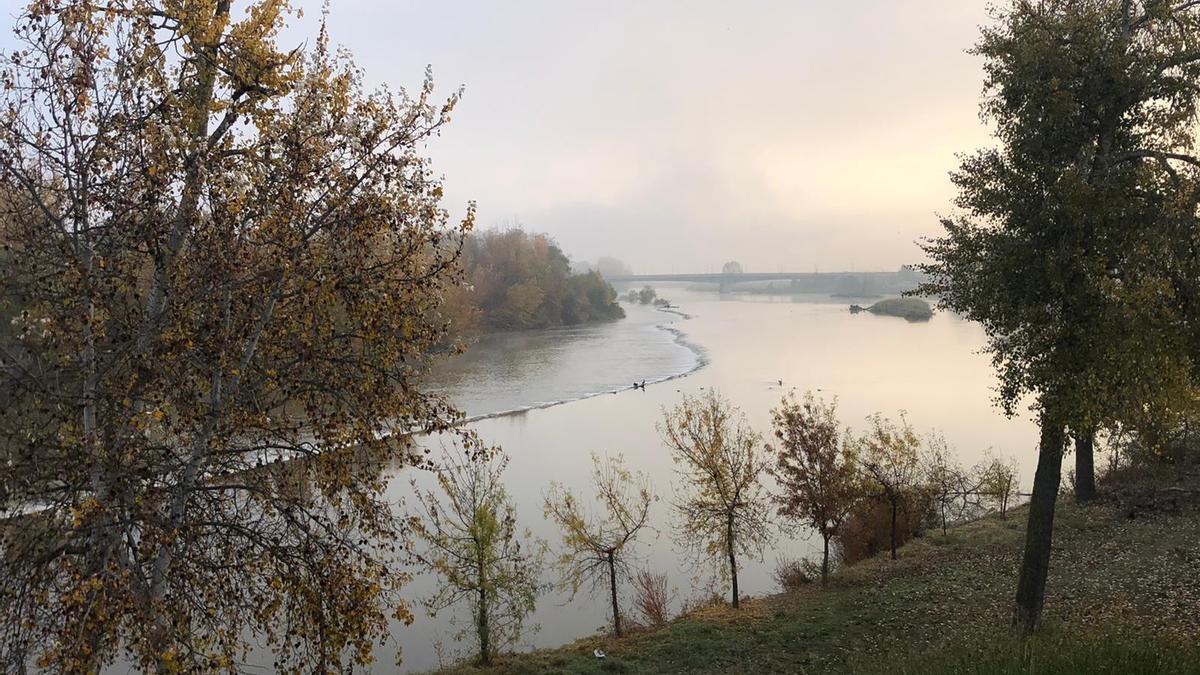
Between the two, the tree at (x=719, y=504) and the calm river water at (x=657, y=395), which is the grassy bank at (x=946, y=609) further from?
the calm river water at (x=657, y=395)

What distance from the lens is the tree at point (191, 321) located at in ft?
19.0

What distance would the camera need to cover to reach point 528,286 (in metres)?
96.4

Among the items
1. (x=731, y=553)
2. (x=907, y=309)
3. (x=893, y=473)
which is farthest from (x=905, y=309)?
(x=731, y=553)

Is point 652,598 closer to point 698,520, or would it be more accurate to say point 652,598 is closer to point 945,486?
point 698,520

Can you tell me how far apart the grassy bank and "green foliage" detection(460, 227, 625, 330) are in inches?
2767

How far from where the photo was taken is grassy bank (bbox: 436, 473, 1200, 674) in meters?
12.2

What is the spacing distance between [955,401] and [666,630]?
34.3 metres

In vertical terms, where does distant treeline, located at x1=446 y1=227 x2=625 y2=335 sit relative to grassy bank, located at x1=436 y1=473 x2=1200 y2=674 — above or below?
above

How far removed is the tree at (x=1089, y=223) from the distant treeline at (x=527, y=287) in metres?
71.6

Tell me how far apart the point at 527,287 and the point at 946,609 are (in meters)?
83.6

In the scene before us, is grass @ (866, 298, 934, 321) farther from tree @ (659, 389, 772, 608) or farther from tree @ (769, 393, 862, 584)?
tree @ (659, 389, 772, 608)

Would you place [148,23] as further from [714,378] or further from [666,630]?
[714,378]

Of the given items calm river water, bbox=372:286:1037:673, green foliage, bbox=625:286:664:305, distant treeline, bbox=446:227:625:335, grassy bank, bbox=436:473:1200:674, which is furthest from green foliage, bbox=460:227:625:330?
grassy bank, bbox=436:473:1200:674

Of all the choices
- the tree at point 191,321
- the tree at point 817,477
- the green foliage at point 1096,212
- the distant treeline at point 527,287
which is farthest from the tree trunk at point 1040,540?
the distant treeline at point 527,287
